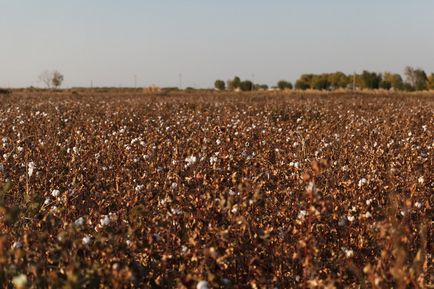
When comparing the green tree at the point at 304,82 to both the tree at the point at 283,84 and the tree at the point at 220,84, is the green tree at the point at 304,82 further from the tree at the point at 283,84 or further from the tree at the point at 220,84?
the tree at the point at 220,84

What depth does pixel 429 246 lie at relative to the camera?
12.8 ft

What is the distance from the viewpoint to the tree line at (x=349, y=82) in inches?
2680

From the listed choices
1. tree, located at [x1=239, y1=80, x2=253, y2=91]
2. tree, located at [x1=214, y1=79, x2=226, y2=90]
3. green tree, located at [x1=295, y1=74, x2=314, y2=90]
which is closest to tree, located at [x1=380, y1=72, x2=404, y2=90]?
green tree, located at [x1=295, y1=74, x2=314, y2=90]

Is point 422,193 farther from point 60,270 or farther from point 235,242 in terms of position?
point 60,270

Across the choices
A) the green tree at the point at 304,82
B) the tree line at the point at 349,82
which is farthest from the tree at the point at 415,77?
the green tree at the point at 304,82

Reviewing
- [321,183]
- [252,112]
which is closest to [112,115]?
[252,112]

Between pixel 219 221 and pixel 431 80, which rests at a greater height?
pixel 431 80

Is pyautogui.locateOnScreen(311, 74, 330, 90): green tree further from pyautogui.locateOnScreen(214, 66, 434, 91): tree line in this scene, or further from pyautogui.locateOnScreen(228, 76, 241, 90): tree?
pyautogui.locateOnScreen(228, 76, 241, 90): tree

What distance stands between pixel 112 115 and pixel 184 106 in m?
4.70

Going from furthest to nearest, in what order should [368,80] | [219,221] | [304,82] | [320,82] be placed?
[304,82], [320,82], [368,80], [219,221]

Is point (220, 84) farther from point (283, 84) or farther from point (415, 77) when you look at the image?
point (415, 77)

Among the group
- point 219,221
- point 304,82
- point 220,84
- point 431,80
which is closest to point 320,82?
point 304,82

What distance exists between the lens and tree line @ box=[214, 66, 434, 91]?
68.1 meters

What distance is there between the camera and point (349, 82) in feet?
247
